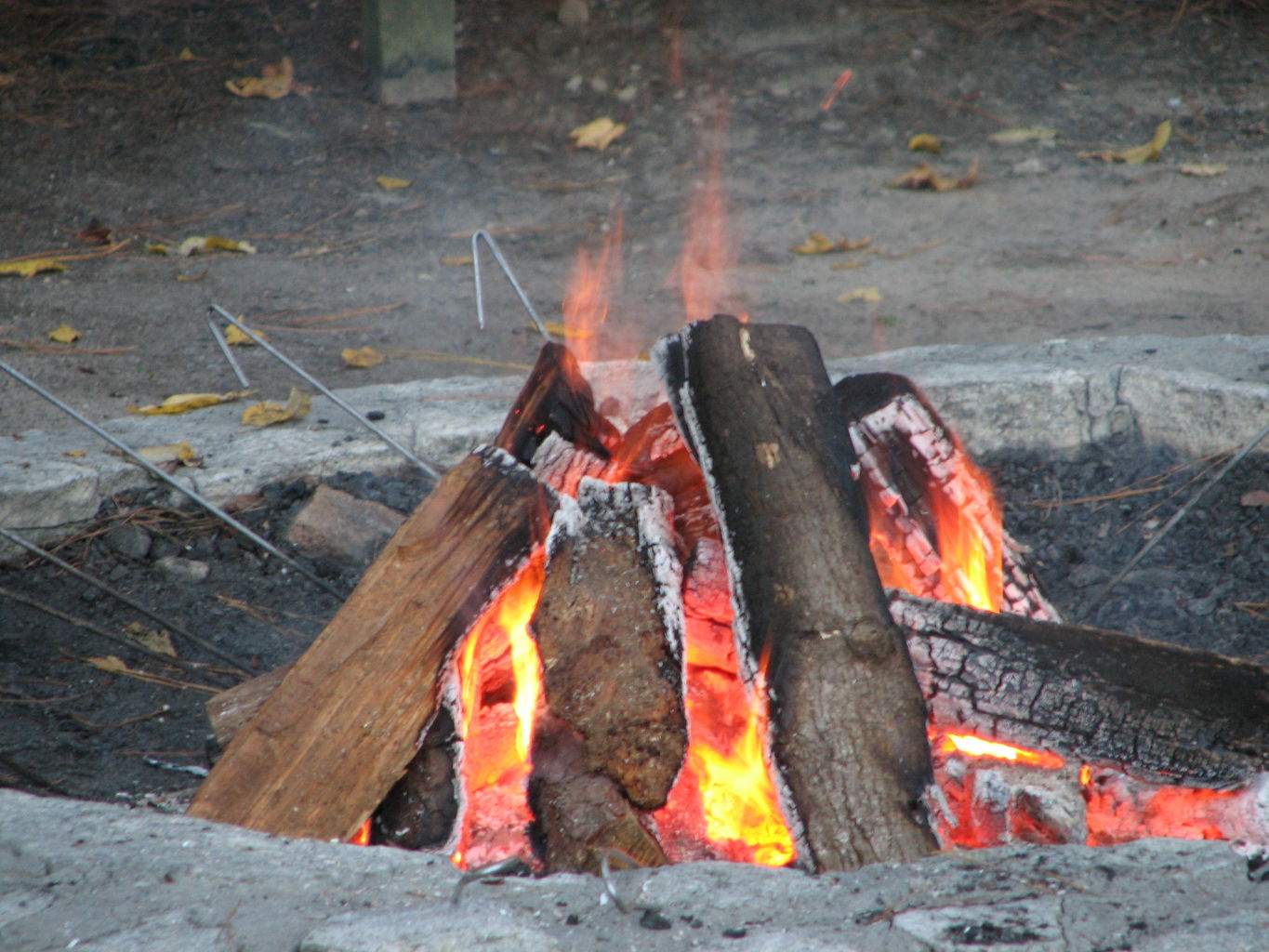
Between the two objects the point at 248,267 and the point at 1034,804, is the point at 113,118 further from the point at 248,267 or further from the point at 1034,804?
the point at 1034,804

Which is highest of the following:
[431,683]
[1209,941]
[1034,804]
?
[1209,941]

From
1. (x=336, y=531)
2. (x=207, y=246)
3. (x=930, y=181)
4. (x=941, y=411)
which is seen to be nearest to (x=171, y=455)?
(x=336, y=531)

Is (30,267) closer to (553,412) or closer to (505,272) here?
(505,272)

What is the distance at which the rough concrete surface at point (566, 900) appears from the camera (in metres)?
1.29

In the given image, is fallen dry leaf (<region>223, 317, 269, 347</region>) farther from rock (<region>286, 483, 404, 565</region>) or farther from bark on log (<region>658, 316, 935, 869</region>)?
bark on log (<region>658, 316, 935, 869</region>)

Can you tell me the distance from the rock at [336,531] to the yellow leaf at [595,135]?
382cm

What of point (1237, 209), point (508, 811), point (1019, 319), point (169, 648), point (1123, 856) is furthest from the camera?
point (1237, 209)

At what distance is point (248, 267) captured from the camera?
4.73m

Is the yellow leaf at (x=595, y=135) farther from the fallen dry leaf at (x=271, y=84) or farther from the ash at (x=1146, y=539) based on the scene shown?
the ash at (x=1146, y=539)

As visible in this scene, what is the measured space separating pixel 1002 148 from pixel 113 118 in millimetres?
4700

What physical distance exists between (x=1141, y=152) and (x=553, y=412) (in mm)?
4657

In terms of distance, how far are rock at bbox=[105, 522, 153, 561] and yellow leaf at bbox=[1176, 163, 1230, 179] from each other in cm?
523

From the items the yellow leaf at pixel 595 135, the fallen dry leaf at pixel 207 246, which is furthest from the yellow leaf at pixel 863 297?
the fallen dry leaf at pixel 207 246

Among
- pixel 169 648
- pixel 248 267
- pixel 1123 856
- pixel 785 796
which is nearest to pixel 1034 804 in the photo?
pixel 1123 856
